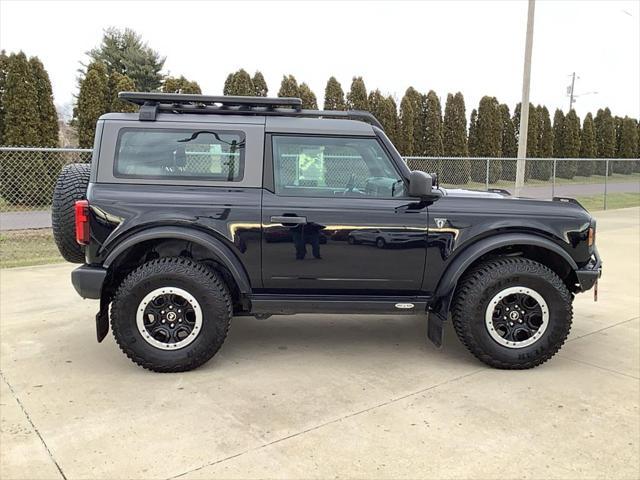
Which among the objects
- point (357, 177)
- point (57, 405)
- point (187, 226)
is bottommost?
point (57, 405)

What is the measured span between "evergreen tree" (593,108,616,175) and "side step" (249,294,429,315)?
32.3 metres

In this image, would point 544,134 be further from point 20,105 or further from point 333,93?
point 20,105

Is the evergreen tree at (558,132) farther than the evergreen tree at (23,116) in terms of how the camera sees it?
Yes

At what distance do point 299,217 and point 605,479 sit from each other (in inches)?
92.8

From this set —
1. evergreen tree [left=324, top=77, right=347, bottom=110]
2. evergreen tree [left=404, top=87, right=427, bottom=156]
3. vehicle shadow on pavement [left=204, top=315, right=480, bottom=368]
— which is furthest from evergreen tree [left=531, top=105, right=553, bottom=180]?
vehicle shadow on pavement [left=204, top=315, right=480, bottom=368]

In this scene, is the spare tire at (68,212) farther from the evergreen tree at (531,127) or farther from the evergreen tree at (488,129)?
the evergreen tree at (531,127)

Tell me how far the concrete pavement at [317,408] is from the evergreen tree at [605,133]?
31.2 metres

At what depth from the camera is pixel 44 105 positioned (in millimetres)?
12961

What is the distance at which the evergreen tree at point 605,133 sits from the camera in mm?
31719

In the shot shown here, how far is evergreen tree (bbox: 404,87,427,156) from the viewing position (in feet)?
72.0

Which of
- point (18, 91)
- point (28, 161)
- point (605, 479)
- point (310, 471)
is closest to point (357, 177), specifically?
point (310, 471)

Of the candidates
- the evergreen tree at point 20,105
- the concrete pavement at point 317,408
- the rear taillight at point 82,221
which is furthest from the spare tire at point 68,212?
the evergreen tree at point 20,105

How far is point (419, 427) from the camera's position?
3047mm

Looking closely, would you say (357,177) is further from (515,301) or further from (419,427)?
(419,427)
